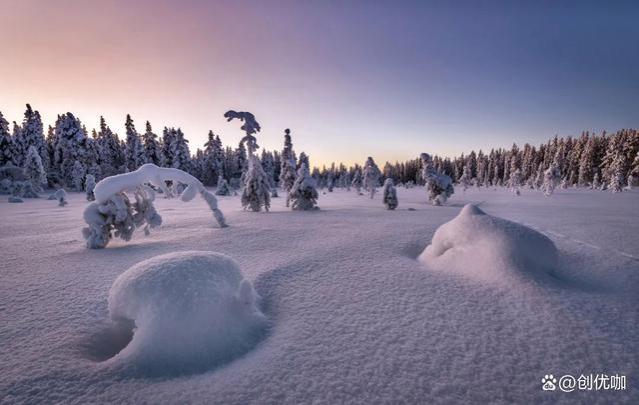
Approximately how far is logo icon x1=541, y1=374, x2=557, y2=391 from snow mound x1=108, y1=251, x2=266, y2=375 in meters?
2.83

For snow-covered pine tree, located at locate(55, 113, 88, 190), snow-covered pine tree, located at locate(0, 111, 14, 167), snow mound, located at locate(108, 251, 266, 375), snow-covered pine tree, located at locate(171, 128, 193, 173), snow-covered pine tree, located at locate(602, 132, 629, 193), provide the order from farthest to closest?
snow-covered pine tree, located at locate(171, 128, 193, 173) < snow-covered pine tree, located at locate(602, 132, 629, 193) < snow-covered pine tree, located at locate(55, 113, 88, 190) < snow-covered pine tree, located at locate(0, 111, 14, 167) < snow mound, located at locate(108, 251, 266, 375)

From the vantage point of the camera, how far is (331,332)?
10.7 feet

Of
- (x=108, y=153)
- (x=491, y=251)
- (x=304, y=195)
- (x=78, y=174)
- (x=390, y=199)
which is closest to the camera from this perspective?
(x=491, y=251)

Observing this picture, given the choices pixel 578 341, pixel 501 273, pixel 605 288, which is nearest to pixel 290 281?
pixel 501 273

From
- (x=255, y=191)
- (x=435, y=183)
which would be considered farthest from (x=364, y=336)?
(x=435, y=183)

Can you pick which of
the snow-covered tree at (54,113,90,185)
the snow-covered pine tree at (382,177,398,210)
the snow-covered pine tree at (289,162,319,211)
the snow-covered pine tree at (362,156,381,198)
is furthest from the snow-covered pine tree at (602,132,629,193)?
the snow-covered tree at (54,113,90,185)

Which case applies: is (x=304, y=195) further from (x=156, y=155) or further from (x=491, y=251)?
(x=156, y=155)

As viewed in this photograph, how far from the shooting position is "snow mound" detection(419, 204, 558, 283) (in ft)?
14.4

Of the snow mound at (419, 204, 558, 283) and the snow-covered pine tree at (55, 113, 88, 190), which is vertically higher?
the snow-covered pine tree at (55, 113, 88, 190)

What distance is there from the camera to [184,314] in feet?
10.1

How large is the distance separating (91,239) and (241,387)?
677cm

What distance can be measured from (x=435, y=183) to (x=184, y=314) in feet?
81.5

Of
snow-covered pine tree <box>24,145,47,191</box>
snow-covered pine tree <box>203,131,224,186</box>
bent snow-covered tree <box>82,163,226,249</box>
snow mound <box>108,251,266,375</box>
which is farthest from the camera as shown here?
snow-covered pine tree <box>203,131,224,186</box>

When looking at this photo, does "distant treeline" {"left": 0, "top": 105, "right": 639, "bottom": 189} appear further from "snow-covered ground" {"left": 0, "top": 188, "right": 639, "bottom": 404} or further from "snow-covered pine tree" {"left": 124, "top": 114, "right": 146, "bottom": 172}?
"snow-covered ground" {"left": 0, "top": 188, "right": 639, "bottom": 404}
